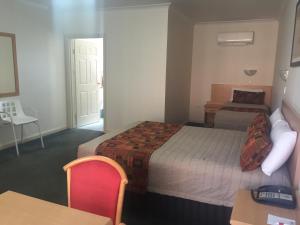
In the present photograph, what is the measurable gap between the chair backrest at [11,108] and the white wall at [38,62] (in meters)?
0.22

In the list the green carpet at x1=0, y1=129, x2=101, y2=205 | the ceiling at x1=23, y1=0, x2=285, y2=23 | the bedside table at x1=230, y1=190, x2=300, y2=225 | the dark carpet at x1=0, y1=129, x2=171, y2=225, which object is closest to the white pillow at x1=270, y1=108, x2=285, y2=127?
the bedside table at x1=230, y1=190, x2=300, y2=225

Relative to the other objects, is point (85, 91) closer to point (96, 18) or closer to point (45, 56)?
point (45, 56)

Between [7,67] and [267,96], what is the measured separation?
5042 mm

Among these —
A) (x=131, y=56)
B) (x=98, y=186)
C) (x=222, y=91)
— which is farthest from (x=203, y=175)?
(x=222, y=91)

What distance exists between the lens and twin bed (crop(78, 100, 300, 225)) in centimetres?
196

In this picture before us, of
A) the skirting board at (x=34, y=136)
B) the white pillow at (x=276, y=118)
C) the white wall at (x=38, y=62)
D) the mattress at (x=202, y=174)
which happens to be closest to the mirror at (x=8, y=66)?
the white wall at (x=38, y=62)

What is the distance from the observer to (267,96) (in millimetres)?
5598

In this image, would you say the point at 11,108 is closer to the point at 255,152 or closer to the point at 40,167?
the point at 40,167

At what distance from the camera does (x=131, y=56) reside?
4.69 meters

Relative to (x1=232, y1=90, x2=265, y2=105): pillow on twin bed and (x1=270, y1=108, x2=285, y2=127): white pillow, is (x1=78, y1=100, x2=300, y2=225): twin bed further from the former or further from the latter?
(x1=232, y1=90, x2=265, y2=105): pillow on twin bed

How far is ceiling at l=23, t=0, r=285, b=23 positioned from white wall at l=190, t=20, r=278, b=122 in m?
0.42

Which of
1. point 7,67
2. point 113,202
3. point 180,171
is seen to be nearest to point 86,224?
point 113,202

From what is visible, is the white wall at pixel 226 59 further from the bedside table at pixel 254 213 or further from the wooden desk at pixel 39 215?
the wooden desk at pixel 39 215

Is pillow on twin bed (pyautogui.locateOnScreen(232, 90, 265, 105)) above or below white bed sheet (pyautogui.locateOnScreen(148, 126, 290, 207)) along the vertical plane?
above
